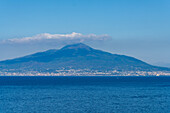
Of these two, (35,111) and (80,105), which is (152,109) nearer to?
(80,105)

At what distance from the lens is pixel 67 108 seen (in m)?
68.1

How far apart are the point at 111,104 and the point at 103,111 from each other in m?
9.96

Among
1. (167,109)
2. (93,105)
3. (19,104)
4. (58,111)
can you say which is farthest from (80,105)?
(167,109)

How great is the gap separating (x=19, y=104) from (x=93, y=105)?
53.8ft

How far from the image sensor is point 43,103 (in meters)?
76.2

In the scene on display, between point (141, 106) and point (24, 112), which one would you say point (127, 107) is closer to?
point (141, 106)

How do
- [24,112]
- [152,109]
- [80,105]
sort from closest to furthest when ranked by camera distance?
1. [24,112]
2. [152,109]
3. [80,105]

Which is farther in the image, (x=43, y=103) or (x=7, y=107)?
(x=43, y=103)

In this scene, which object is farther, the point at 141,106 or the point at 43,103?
the point at 43,103

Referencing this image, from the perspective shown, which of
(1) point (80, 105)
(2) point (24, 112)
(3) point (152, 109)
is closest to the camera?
(2) point (24, 112)

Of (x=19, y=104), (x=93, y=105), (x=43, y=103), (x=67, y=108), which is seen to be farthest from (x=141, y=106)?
(x=19, y=104)

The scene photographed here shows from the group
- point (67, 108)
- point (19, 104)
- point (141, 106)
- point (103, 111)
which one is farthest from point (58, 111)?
point (141, 106)

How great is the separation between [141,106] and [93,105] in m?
10.3

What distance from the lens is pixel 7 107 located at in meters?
69.1
